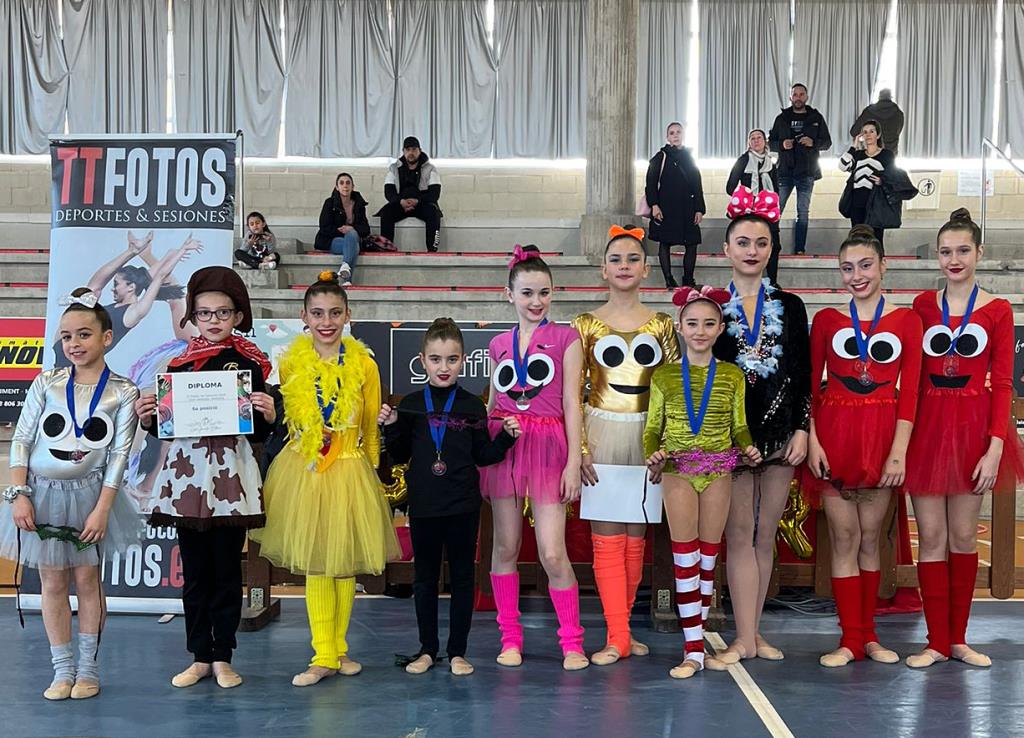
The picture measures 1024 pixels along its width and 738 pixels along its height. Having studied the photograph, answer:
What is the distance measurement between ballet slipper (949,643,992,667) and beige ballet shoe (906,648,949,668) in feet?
0.15

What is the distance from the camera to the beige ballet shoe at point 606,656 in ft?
12.0

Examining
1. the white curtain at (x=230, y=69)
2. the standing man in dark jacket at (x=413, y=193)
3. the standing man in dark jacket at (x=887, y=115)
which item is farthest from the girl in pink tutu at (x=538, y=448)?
the white curtain at (x=230, y=69)

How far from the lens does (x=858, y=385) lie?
3.59 meters

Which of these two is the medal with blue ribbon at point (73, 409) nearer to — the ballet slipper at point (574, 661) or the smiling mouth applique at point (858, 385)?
the ballet slipper at point (574, 661)

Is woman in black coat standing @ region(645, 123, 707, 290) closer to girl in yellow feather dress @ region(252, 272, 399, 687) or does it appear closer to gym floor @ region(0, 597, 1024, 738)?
gym floor @ region(0, 597, 1024, 738)

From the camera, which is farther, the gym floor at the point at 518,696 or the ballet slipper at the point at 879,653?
the ballet slipper at the point at 879,653

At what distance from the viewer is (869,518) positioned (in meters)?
3.63

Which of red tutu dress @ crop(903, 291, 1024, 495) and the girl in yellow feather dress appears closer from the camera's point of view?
the girl in yellow feather dress

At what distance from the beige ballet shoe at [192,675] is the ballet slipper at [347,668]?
437 millimetres

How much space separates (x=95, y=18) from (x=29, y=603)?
11139 mm

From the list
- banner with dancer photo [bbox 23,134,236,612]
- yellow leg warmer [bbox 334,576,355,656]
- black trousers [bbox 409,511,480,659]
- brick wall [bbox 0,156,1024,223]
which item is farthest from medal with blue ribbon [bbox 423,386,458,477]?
brick wall [bbox 0,156,1024,223]

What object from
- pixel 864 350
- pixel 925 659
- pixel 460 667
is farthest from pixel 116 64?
pixel 925 659

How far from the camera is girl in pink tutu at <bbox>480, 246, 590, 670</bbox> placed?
141 inches

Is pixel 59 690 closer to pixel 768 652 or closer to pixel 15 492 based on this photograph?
pixel 15 492
